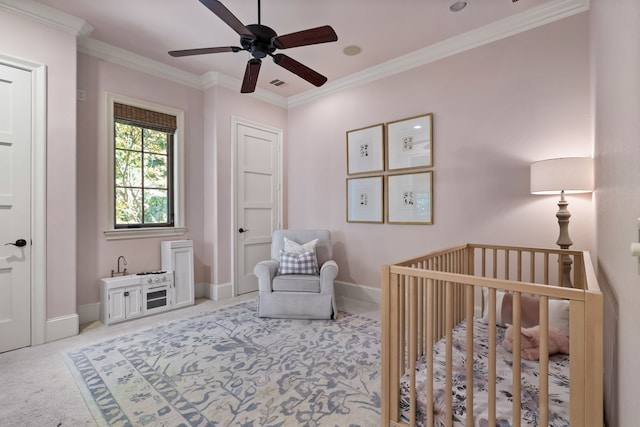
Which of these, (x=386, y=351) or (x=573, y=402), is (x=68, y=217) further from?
(x=573, y=402)

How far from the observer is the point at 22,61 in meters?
2.57

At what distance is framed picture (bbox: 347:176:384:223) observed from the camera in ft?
12.3

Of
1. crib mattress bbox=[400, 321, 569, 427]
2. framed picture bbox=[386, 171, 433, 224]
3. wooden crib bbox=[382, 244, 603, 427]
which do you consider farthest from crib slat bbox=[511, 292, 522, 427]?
framed picture bbox=[386, 171, 433, 224]

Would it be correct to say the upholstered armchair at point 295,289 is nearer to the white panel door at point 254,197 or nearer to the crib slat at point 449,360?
the white panel door at point 254,197

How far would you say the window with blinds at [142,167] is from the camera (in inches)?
136

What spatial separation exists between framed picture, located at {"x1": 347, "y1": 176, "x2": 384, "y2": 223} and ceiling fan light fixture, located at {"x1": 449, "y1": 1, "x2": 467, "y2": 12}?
1752 mm

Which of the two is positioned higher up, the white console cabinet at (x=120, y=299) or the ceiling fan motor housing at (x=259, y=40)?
the ceiling fan motor housing at (x=259, y=40)

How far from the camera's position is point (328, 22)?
2875 mm

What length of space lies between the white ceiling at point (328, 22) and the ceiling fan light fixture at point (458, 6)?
5cm

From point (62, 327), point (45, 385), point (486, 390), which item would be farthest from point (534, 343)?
point (62, 327)

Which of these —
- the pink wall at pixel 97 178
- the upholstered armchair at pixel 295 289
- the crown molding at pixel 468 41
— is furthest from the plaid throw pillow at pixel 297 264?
the crown molding at pixel 468 41

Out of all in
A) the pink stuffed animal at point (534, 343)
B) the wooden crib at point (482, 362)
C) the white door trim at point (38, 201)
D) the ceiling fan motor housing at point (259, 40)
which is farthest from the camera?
the white door trim at point (38, 201)

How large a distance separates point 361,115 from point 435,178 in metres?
1.28

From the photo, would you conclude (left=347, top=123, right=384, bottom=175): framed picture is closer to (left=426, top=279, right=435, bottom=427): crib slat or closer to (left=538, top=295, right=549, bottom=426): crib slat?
(left=426, top=279, right=435, bottom=427): crib slat
